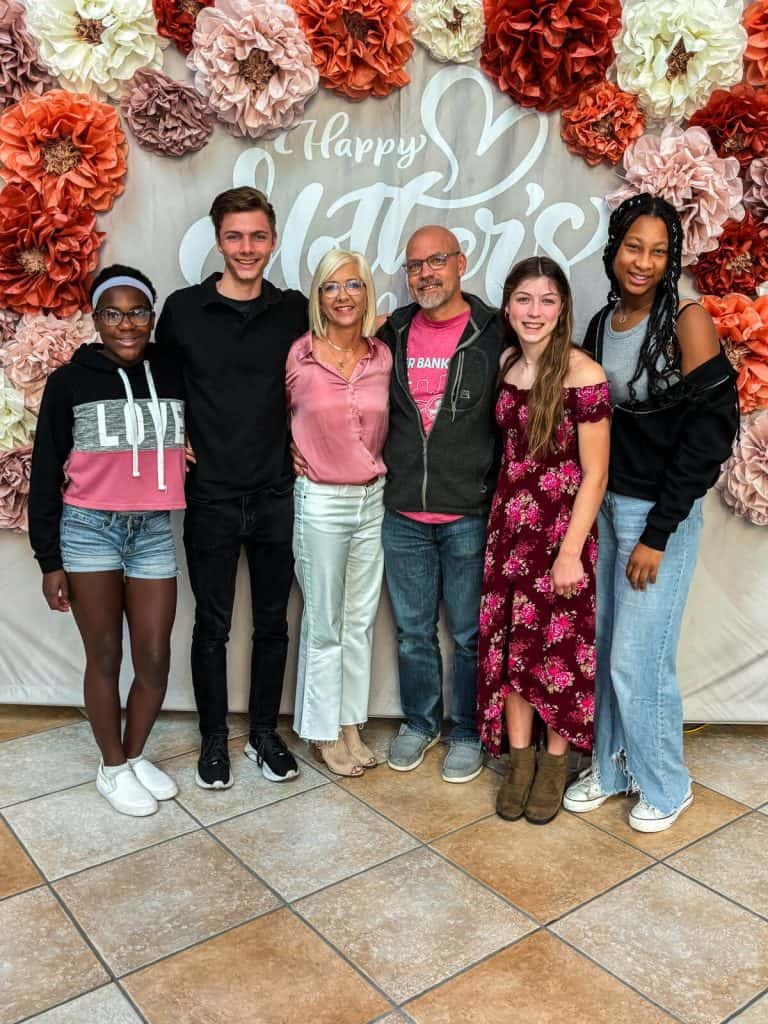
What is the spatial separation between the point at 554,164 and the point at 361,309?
798 mm

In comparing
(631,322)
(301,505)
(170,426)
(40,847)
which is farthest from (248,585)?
(631,322)

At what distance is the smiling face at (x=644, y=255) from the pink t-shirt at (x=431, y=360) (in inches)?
18.4

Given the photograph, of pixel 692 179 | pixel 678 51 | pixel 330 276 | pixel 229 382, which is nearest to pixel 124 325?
pixel 229 382

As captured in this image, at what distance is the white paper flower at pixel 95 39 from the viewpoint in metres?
2.48

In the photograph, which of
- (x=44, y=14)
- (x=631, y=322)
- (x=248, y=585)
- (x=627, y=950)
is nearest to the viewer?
(x=627, y=950)

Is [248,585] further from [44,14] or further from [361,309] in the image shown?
[44,14]

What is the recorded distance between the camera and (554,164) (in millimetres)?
2615

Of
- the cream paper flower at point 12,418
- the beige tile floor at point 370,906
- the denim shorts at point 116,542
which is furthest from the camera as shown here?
the cream paper flower at point 12,418

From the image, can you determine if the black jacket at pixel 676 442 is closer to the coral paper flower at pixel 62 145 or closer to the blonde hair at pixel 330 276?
the blonde hair at pixel 330 276

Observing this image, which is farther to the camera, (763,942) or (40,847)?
(40,847)

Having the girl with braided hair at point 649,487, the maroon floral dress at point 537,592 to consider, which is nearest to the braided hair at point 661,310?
the girl with braided hair at point 649,487

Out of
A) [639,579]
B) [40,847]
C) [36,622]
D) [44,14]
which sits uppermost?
[44,14]

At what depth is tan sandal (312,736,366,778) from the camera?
2.56m

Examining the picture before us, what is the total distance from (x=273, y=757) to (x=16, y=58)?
6.97 ft
